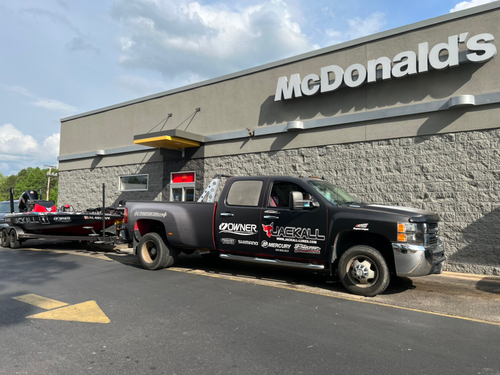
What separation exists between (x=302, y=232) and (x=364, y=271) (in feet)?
4.05

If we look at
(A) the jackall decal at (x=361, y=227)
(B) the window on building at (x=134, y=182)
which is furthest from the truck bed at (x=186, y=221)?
(B) the window on building at (x=134, y=182)

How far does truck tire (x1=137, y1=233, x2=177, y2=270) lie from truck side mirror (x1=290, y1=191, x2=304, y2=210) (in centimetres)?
335

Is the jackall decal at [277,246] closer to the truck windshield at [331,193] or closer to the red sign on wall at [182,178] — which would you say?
the truck windshield at [331,193]

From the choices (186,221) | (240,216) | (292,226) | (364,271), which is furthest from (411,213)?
(186,221)

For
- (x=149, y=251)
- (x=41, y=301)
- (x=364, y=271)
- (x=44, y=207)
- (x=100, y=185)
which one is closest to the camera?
(x=41, y=301)

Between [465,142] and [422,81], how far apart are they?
1.93m

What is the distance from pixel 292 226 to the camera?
6.86 m

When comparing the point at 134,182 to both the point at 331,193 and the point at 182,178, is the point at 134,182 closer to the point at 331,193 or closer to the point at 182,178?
the point at 182,178

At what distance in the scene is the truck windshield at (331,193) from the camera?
6942 mm

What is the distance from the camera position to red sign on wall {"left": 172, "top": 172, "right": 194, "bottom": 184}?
48.7 feet

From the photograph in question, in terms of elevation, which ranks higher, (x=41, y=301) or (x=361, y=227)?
(x=361, y=227)

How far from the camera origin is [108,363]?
11.7 feet

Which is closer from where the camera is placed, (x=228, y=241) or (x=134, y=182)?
(x=228, y=241)

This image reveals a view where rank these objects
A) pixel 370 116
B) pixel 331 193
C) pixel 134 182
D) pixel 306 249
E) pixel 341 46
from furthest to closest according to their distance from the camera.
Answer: pixel 134 182
pixel 341 46
pixel 370 116
pixel 331 193
pixel 306 249
